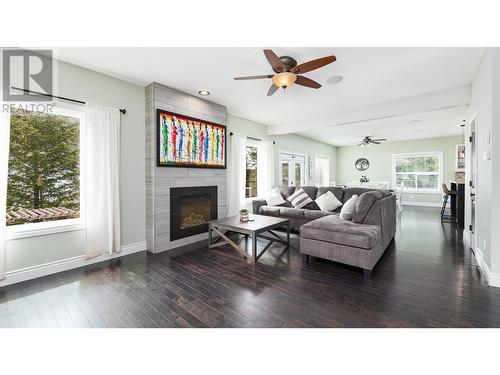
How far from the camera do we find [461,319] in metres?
1.66

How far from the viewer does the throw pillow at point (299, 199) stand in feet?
15.5

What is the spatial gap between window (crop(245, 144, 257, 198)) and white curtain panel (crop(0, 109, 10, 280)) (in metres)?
4.18

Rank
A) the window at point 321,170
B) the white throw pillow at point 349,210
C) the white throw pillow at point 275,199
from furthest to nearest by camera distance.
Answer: the window at point 321,170, the white throw pillow at point 275,199, the white throw pillow at point 349,210

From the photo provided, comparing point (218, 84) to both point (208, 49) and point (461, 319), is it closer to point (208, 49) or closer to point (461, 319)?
point (208, 49)

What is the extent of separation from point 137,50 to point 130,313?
2774mm

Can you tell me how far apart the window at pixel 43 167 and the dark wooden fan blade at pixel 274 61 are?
8.62 feet

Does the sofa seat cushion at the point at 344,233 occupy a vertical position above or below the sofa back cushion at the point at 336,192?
below

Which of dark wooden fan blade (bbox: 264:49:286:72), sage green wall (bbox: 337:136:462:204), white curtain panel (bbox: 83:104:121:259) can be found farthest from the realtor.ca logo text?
sage green wall (bbox: 337:136:462:204)

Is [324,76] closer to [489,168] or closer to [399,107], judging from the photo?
[399,107]

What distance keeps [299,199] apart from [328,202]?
0.65 m

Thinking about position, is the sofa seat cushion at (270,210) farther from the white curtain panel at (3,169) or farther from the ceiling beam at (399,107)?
the white curtain panel at (3,169)

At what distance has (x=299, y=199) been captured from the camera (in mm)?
4793

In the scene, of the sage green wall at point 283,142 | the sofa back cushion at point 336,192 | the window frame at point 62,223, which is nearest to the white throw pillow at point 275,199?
the sofa back cushion at point 336,192
